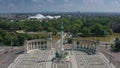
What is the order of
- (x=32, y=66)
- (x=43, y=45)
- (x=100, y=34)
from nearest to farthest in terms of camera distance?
(x=32, y=66)
(x=43, y=45)
(x=100, y=34)

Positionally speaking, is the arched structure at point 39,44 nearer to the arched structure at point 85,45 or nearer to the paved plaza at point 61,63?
the paved plaza at point 61,63

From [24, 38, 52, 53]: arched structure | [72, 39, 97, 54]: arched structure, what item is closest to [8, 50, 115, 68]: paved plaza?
[72, 39, 97, 54]: arched structure

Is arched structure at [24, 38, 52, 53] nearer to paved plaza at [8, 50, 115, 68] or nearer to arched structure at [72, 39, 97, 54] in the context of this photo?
paved plaza at [8, 50, 115, 68]

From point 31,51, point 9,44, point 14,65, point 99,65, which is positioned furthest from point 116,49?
point 9,44

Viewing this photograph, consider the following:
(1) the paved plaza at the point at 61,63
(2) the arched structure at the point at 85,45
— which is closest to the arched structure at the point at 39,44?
(1) the paved plaza at the point at 61,63

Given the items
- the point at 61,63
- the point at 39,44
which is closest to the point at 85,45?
the point at 39,44

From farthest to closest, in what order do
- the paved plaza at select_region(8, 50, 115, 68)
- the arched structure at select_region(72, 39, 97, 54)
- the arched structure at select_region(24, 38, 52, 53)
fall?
1. the arched structure at select_region(24, 38, 52, 53)
2. the arched structure at select_region(72, 39, 97, 54)
3. the paved plaza at select_region(8, 50, 115, 68)

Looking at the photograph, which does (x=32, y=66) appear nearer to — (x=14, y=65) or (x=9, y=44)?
(x=14, y=65)

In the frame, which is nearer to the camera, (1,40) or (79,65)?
(79,65)
